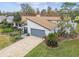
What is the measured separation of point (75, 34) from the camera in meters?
3.47

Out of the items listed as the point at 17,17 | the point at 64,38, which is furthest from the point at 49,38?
the point at 17,17

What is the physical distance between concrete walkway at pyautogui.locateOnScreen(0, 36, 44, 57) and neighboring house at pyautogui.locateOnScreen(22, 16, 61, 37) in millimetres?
89

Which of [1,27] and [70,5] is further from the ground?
[70,5]

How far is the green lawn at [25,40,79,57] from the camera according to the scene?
136 inches

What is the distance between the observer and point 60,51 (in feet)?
11.4

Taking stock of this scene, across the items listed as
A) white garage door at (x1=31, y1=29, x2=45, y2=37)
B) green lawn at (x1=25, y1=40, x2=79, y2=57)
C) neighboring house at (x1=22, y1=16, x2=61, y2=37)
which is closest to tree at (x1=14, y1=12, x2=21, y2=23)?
neighboring house at (x1=22, y1=16, x2=61, y2=37)

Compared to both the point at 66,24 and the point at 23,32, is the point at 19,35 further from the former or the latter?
the point at 66,24

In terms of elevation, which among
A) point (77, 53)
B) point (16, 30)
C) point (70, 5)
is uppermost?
point (70, 5)

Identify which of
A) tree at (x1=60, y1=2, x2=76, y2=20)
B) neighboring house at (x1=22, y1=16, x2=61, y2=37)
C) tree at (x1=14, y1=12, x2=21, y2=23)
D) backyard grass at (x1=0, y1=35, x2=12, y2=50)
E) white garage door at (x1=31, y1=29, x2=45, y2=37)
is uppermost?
tree at (x1=60, y1=2, x2=76, y2=20)

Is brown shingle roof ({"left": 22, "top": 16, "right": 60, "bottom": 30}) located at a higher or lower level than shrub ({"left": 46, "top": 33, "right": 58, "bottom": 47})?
higher

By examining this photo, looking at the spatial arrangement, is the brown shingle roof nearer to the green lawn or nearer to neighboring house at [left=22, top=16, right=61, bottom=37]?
neighboring house at [left=22, top=16, right=61, bottom=37]

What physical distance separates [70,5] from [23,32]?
53 centimetres

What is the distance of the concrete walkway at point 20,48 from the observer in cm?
347

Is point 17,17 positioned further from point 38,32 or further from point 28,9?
point 38,32
